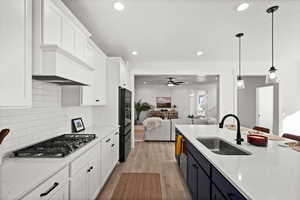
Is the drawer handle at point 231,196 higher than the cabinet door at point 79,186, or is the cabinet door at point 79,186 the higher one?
the drawer handle at point 231,196

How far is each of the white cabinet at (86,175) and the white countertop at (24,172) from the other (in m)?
0.14

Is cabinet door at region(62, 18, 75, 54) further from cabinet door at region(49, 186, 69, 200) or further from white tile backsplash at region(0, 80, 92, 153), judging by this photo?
cabinet door at region(49, 186, 69, 200)

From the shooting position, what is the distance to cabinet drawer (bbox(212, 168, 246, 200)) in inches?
36.1

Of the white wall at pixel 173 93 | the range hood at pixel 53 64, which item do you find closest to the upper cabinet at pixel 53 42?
the range hood at pixel 53 64

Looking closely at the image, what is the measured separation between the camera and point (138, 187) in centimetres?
247

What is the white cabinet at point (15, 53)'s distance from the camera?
0.99 metres

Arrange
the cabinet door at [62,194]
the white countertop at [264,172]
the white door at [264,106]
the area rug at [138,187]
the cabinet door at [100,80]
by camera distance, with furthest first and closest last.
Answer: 1. the white door at [264,106]
2. the cabinet door at [100,80]
3. the area rug at [138,187]
4. the cabinet door at [62,194]
5. the white countertop at [264,172]

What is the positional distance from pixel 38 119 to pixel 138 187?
1.77m

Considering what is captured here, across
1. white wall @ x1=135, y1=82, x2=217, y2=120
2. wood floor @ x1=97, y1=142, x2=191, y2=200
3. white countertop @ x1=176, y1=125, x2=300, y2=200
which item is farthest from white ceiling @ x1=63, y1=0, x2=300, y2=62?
white wall @ x1=135, y1=82, x2=217, y2=120

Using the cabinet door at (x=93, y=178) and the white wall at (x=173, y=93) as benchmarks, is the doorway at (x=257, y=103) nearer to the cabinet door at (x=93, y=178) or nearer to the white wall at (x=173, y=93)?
the white wall at (x=173, y=93)

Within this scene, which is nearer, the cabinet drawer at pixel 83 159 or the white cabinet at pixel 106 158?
the cabinet drawer at pixel 83 159

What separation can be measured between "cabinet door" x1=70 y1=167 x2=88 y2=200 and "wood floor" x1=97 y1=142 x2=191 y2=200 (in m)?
0.69

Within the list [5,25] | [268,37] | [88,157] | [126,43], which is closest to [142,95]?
[126,43]

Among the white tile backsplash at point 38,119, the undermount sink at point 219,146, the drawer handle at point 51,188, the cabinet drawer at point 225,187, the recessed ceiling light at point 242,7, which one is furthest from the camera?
the recessed ceiling light at point 242,7
